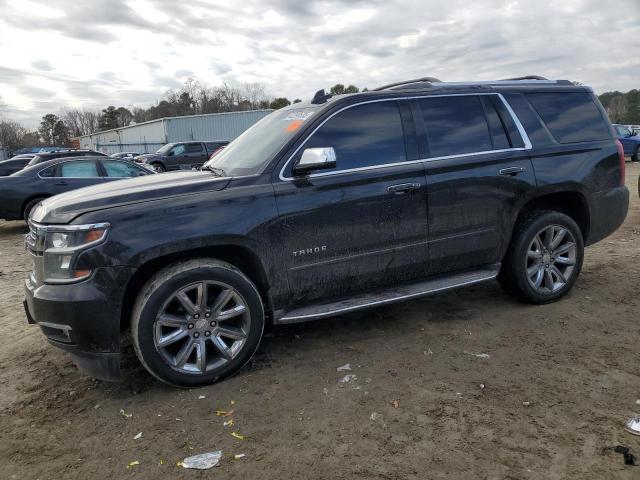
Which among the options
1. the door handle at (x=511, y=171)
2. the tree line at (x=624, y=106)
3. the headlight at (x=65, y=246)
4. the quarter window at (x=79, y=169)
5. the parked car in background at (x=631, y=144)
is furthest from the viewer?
the tree line at (x=624, y=106)

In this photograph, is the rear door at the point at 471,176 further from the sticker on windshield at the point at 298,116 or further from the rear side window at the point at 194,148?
the rear side window at the point at 194,148

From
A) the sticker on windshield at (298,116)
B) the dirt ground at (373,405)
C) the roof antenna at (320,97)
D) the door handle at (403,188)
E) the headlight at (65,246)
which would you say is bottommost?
the dirt ground at (373,405)

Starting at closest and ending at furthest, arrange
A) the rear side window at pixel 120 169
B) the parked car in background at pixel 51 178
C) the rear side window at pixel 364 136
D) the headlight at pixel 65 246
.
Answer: the headlight at pixel 65 246
the rear side window at pixel 364 136
the parked car in background at pixel 51 178
the rear side window at pixel 120 169

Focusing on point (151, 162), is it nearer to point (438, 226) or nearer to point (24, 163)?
point (24, 163)

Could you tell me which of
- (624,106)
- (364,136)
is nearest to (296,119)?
(364,136)

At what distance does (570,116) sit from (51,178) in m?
9.74

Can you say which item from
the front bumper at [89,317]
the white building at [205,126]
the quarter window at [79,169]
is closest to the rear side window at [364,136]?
the front bumper at [89,317]

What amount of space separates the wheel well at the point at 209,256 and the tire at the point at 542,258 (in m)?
2.31

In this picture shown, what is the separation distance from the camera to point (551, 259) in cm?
451

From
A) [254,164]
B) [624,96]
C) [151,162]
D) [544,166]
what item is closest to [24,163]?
[151,162]

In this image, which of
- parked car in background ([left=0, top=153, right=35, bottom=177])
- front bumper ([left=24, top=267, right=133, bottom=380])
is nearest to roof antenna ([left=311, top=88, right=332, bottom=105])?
front bumper ([left=24, top=267, right=133, bottom=380])

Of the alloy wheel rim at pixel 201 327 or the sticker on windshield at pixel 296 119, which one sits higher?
the sticker on windshield at pixel 296 119

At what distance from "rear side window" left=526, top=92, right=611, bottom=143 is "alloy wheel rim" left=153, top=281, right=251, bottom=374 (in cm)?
328

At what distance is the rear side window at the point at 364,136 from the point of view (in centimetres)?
365
